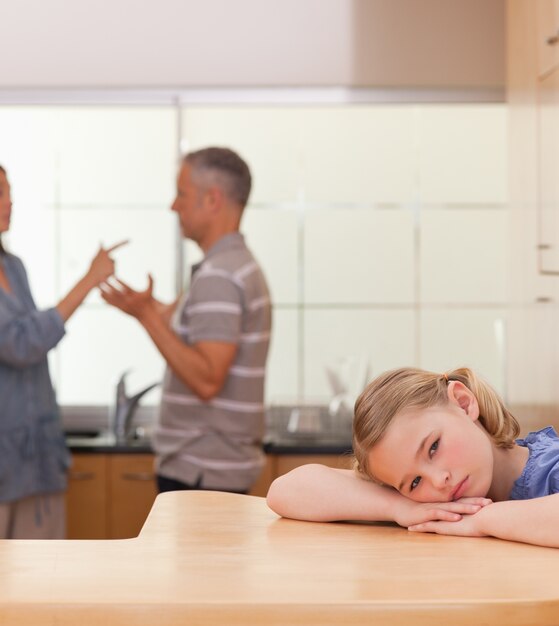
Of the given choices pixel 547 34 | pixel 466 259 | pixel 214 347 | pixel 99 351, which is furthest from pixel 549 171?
pixel 99 351

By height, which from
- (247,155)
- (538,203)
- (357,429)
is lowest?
(357,429)

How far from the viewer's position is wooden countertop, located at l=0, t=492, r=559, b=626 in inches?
41.4

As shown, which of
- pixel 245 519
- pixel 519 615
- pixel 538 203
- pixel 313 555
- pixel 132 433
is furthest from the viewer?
pixel 132 433

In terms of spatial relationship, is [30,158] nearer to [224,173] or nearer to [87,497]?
[87,497]

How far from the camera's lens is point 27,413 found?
271 centimetres

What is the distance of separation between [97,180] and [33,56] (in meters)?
0.48

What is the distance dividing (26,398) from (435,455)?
154cm

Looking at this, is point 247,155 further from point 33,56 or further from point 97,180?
point 33,56

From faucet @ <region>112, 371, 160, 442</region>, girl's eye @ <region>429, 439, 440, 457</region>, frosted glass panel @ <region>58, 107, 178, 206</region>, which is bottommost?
faucet @ <region>112, 371, 160, 442</region>

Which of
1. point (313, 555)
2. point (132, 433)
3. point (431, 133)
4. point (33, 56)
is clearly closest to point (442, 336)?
point (431, 133)

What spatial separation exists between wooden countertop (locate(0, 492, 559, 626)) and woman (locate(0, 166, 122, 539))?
136 cm

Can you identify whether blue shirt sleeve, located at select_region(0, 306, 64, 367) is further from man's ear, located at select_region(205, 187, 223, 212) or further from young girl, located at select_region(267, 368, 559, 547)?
young girl, located at select_region(267, 368, 559, 547)

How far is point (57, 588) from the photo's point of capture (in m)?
1.10

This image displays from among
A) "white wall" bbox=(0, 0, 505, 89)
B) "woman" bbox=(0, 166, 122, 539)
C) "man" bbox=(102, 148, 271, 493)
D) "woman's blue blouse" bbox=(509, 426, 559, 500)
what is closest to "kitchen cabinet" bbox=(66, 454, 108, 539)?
"woman" bbox=(0, 166, 122, 539)
